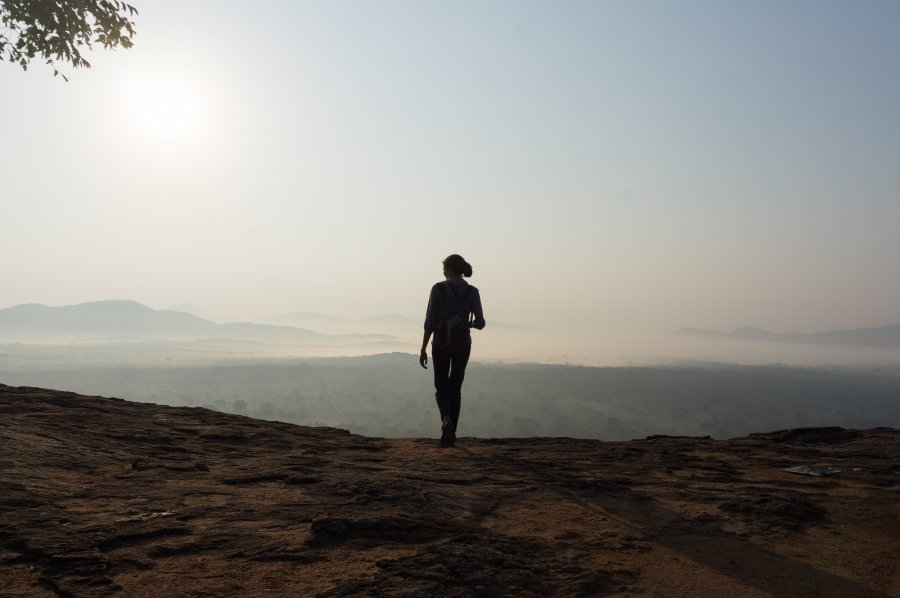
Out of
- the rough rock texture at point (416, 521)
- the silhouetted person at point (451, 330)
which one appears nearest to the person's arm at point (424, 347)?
the silhouetted person at point (451, 330)

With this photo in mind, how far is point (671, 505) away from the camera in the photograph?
583cm

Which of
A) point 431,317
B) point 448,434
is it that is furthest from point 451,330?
point 448,434

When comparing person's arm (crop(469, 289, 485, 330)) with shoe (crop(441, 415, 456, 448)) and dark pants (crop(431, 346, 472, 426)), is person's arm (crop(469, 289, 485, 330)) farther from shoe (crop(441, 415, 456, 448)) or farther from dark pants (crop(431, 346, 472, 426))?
shoe (crop(441, 415, 456, 448))

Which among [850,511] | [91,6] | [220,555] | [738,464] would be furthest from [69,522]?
[91,6]

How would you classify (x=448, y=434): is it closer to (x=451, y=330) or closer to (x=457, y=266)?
(x=451, y=330)

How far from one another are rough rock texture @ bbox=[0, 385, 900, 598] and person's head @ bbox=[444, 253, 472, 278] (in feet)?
9.87

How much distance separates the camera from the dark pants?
9.58m

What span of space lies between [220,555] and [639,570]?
3.04m

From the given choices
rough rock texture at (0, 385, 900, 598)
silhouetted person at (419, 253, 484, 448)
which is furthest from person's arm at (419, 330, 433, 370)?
rough rock texture at (0, 385, 900, 598)

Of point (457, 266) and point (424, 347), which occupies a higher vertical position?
point (457, 266)

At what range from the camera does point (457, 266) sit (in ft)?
31.8

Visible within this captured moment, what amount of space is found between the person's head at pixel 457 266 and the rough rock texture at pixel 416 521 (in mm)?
3009

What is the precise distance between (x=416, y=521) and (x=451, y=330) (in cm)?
490

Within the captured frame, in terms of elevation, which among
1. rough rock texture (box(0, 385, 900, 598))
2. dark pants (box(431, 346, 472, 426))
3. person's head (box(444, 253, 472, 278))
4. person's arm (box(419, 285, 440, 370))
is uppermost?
person's head (box(444, 253, 472, 278))
